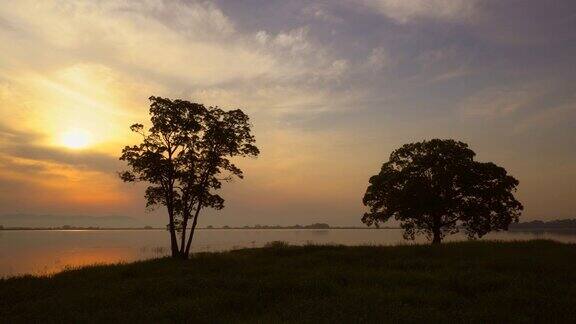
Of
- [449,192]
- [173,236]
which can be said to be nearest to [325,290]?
[173,236]

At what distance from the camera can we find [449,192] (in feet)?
145

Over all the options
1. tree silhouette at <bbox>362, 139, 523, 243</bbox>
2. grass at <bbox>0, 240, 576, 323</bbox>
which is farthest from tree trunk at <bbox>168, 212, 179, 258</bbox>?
tree silhouette at <bbox>362, 139, 523, 243</bbox>

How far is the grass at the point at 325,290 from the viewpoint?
14.4 meters

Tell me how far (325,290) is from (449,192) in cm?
2980

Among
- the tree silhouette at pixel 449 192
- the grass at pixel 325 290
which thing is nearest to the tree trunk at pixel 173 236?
the grass at pixel 325 290

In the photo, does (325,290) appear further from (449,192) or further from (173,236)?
(449,192)

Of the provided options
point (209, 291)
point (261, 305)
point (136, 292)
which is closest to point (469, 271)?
point (261, 305)

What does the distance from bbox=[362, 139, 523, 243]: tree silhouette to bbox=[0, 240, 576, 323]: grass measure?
13.7 m

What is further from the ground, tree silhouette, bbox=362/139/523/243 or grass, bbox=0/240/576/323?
tree silhouette, bbox=362/139/523/243

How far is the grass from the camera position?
14.4 meters

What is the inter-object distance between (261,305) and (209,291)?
3821 mm

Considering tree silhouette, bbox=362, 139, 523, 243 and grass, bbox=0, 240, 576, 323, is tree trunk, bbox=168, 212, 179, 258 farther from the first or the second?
tree silhouette, bbox=362, 139, 523, 243

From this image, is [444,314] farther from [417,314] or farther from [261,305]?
[261,305]

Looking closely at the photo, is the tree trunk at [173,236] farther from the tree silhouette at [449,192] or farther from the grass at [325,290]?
the tree silhouette at [449,192]
